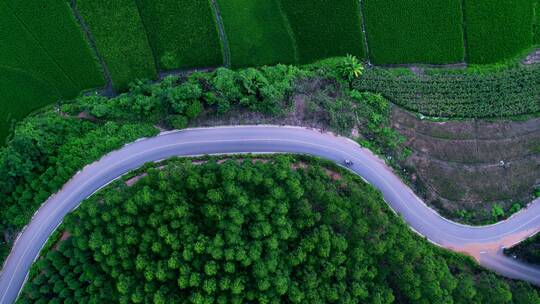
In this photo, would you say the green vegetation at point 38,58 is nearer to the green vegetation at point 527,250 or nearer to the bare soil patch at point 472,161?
the bare soil patch at point 472,161

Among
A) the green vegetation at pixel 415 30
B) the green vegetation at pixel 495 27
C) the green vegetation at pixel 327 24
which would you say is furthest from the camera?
the green vegetation at pixel 495 27

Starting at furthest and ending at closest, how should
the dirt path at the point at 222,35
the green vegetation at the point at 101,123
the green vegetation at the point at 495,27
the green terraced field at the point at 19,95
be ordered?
the dirt path at the point at 222,35 < the green vegetation at the point at 495,27 < the green terraced field at the point at 19,95 < the green vegetation at the point at 101,123

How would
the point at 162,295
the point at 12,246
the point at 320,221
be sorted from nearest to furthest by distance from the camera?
the point at 162,295 < the point at 320,221 < the point at 12,246

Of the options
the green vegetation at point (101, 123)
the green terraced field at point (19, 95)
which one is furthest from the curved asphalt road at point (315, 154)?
the green terraced field at point (19, 95)

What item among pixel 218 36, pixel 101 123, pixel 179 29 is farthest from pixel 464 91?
pixel 101 123

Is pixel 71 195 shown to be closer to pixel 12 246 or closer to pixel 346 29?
pixel 12 246

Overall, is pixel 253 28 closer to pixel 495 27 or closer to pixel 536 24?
pixel 495 27

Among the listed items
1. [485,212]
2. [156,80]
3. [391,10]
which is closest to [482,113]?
[485,212]
